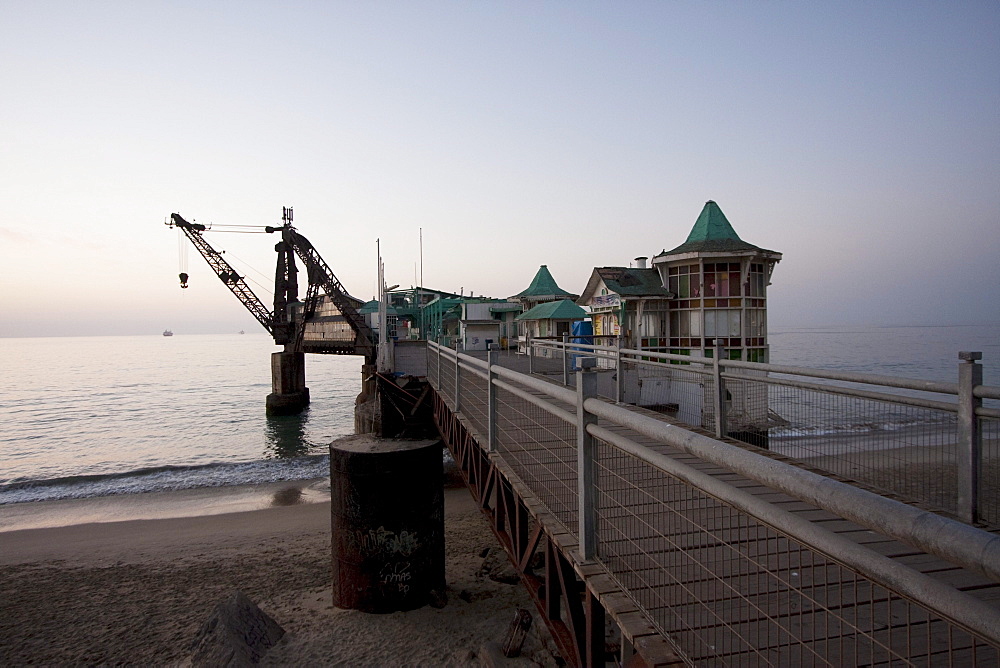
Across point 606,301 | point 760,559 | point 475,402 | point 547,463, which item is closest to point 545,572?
point 547,463

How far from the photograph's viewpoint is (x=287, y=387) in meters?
42.4

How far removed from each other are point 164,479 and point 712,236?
25.9 meters

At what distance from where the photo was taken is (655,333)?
27.2 meters

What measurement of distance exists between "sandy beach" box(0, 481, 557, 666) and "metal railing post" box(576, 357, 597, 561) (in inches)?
179

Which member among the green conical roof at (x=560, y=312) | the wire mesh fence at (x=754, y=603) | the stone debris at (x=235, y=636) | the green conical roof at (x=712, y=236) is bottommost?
the stone debris at (x=235, y=636)

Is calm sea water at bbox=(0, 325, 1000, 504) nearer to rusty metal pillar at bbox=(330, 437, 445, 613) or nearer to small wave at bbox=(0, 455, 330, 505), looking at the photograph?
small wave at bbox=(0, 455, 330, 505)

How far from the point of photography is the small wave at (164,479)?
21.0 meters

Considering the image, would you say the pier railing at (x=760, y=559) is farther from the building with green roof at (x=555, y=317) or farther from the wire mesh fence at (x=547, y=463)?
the building with green roof at (x=555, y=317)

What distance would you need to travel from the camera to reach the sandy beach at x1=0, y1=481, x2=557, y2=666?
7.81 m

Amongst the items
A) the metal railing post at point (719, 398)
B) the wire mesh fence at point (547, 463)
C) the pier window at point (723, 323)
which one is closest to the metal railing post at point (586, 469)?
the wire mesh fence at point (547, 463)

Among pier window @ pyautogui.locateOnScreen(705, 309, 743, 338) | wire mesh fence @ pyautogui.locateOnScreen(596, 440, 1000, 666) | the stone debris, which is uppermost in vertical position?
pier window @ pyautogui.locateOnScreen(705, 309, 743, 338)

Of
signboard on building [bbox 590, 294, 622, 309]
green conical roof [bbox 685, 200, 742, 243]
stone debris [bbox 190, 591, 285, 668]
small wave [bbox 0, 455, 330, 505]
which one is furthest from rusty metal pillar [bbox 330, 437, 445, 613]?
green conical roof [bbox 685, 200, 742, 243]

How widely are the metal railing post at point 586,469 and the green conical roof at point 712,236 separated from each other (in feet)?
78.6

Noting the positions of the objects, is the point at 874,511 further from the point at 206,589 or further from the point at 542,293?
the point at 542,293
